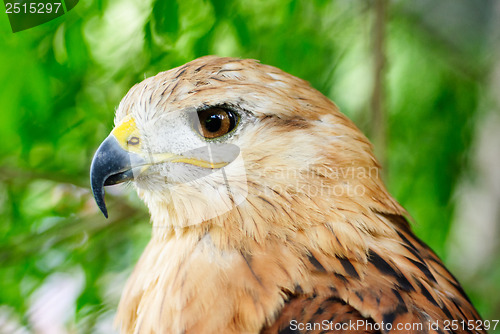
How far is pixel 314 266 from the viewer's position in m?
1.00

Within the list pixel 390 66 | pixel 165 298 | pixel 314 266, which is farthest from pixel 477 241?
pixel 165 298

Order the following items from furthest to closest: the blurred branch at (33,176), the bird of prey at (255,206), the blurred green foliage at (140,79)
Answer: the blurred branch at (33,176)
the blurred green foliage at (140,79)
the bird of prey at (255,206)

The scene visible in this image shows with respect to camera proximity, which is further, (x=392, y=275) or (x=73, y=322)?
(x=73, y=322)

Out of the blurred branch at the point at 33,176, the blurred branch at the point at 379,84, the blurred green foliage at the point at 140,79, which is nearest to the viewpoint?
the blurred green foliage at the point at 140,79

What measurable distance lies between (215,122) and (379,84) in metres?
0.65

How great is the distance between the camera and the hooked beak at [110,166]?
0.97m

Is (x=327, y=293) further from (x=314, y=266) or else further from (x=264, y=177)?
(x=264, y=177)

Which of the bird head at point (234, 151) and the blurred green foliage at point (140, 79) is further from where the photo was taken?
the blurred green foliage at point (140, 79)

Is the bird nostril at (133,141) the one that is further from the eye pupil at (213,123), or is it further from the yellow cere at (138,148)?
the eye pupil at (213,123)

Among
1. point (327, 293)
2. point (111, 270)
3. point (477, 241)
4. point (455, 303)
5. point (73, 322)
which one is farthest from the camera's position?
point (477, 241)

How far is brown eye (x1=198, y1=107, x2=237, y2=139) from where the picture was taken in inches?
39.1

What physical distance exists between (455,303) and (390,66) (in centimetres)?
73

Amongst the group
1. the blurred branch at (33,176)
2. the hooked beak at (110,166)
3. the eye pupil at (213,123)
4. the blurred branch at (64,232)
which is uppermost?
the eye pupil at (213,123)

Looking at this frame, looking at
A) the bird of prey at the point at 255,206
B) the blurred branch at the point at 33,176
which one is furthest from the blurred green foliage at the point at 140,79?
the bird of prey at the point at 255,206
